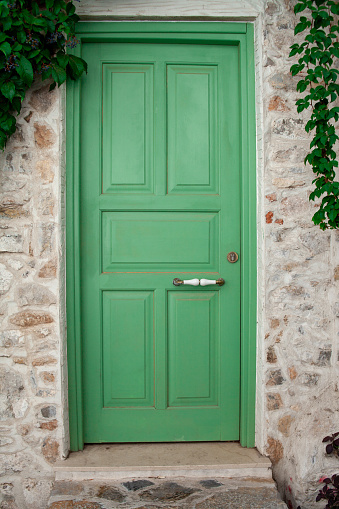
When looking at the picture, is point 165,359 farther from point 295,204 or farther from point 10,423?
point 295,204

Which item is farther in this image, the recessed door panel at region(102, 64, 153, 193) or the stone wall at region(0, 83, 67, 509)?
the recessed door panel at region(102, 64, 153, 193)

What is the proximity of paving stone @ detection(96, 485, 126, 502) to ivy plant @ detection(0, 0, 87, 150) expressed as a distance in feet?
6.43

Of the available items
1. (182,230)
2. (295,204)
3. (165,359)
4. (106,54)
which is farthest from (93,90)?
(165,359)

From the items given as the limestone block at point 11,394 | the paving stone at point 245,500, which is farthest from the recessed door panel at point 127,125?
the paving stone at point 245,500

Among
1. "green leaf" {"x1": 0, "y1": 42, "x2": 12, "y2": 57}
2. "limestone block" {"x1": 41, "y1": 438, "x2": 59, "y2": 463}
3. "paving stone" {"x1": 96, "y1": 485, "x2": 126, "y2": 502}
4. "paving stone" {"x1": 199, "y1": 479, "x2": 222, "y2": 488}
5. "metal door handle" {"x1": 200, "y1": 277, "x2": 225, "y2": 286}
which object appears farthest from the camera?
"metal door handle" {"x1": 200, "y1": 277, "x2": 225, "y2": 286}

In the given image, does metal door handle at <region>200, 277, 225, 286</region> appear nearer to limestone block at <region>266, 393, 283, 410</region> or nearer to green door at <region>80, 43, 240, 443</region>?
green door at <region>80, 43, 240, 443</region>

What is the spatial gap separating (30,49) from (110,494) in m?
2.41

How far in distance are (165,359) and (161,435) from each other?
0.48m

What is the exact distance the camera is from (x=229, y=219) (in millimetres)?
2656

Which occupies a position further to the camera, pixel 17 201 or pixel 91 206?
pixel 91 206

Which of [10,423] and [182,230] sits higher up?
[182,230]

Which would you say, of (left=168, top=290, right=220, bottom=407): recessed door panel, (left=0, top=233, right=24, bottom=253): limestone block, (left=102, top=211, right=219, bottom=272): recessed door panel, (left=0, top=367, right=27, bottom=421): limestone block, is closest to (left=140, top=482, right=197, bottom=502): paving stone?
(left=168, top=290, right=220, bottom=407): recessed door panel

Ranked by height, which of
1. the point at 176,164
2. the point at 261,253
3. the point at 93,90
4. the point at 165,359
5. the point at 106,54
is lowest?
the point at 165,359

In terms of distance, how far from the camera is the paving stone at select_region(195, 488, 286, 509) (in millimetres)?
2197
